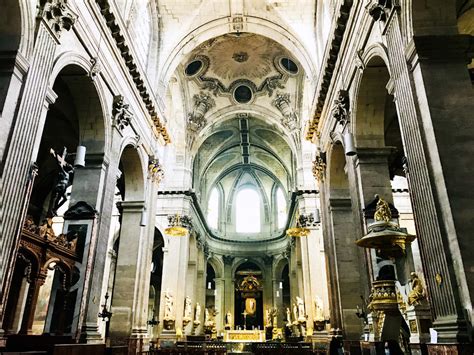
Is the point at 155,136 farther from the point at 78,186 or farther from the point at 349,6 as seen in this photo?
the point at 349,6

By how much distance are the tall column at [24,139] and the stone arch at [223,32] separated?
23.6 feet

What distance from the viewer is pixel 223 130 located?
23469mm

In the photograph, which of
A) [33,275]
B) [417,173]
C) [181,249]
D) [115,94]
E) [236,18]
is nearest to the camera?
[417,173]

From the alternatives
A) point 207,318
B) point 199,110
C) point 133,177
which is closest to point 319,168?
point 133,177

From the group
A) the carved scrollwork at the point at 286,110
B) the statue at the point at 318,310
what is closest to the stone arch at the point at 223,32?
the carved scrollwork at the point at 286,110

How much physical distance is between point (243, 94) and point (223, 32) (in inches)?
244

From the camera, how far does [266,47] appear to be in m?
18.6

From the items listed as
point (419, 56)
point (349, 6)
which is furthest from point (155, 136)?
point (419, 56)

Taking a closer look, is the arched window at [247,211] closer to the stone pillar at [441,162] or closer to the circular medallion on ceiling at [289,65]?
the circular medallion on ceiling at [289,65]

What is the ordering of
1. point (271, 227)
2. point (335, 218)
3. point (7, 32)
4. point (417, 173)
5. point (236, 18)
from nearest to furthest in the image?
point (417, 173) < point (7, 32) < point (335, 218) < point (236, 18) < point (271, 227)

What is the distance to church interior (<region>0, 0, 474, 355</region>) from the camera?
17.5ft

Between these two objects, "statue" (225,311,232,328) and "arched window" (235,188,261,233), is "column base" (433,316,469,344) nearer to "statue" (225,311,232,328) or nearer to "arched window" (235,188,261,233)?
"statue" (225,311,232,328)

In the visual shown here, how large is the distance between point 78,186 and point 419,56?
23.4 ft

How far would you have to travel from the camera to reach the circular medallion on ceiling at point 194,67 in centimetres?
1875
